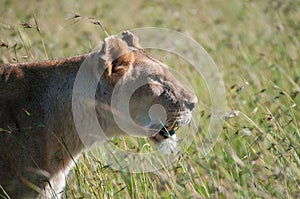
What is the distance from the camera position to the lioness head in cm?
470

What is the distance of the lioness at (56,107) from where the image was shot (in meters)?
4.47

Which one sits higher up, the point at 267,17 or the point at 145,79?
the point at 145,79

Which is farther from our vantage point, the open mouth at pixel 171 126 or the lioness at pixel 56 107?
the open mouth at pixel 171 126

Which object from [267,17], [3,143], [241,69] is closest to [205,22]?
[267,17]

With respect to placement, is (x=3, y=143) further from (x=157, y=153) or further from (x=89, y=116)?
(x=157, y=153)

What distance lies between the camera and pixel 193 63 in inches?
291

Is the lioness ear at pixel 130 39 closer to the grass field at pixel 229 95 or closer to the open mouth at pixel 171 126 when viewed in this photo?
the grass field at pixel 229 95

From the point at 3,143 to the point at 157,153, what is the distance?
1.18m

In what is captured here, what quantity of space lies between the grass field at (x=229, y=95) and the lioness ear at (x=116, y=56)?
1.52 ft

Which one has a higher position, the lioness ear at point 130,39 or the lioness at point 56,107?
the lioness ear at point 130,39

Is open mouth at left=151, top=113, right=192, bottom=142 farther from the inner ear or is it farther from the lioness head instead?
the inner ear

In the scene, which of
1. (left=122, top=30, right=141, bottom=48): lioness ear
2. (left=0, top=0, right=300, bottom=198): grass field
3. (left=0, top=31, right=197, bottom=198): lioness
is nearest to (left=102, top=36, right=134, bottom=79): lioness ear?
(left=0, top=31, right=197, bottom=198): lioness

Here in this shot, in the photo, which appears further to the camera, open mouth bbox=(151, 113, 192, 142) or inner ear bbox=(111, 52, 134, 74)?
open mouth bbox=(151, 113, 192, 142)

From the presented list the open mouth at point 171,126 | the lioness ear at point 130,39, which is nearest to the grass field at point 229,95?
the open mouth at point 171,126
